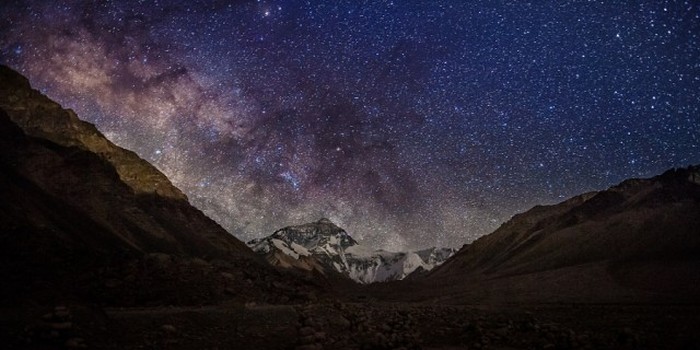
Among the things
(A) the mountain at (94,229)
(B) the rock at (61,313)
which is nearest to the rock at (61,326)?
(B) the rock at (61,313)

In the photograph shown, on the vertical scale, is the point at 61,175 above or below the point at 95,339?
above

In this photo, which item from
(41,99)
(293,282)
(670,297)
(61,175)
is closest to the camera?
(293,282)

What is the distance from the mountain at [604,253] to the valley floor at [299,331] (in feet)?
99.4

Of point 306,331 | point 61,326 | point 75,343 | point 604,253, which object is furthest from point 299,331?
point 604,253

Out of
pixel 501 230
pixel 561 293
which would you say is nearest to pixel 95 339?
pixel 561 293

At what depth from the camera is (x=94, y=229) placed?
229ft

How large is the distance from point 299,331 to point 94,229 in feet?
231

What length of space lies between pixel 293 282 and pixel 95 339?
19855 mm

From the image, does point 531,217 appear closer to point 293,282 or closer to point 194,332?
point 293,282

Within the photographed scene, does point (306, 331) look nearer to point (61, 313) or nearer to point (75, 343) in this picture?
point (75, 343)

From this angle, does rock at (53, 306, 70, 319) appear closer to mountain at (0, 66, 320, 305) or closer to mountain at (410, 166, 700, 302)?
mountain at (0, 66, 320, 305)

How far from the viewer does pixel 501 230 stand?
148750 millimetres

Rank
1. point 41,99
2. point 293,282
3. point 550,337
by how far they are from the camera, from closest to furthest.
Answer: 1. point 550,337
2. point 293,282
3. point 41,99

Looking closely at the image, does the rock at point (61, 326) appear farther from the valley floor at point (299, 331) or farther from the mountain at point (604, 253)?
the mountain at point (604, 253)
